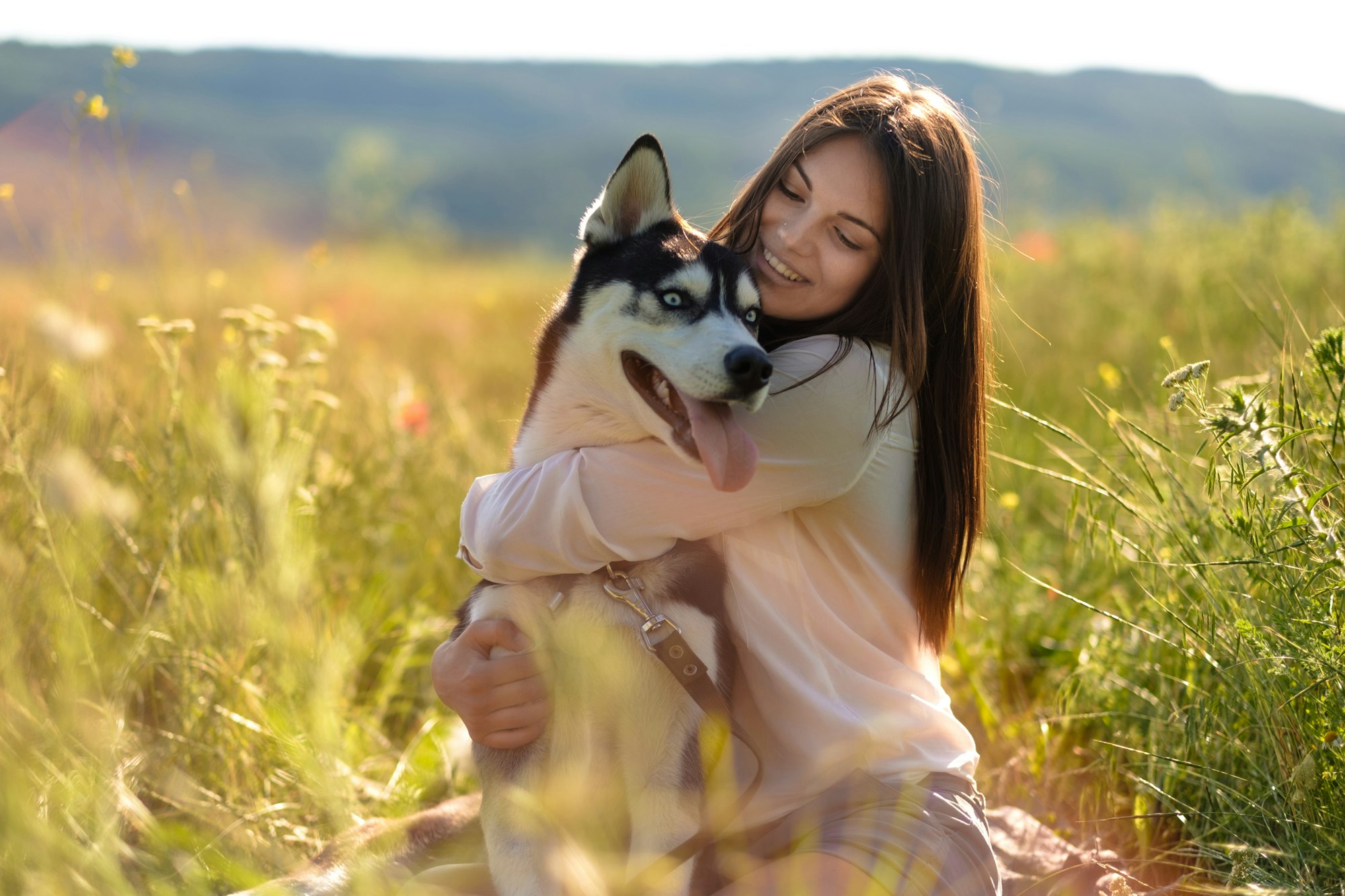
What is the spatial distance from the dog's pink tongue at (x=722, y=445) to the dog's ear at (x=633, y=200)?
64 centimetres

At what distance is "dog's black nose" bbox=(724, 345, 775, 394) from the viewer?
1911mm

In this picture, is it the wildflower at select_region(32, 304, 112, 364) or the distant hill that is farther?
the distant hill

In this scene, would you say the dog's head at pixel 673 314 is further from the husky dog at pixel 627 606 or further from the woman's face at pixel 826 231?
the woman's face at pixel 826 231

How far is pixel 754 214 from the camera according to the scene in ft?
8.48

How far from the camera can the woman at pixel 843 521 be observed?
2016mm

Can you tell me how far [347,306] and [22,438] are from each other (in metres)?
Answer: 9.23

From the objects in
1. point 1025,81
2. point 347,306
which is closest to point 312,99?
point 1025,81


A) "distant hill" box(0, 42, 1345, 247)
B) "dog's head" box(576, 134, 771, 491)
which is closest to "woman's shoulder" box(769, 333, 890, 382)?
"dog's head" box(576, 134, 771, 491)

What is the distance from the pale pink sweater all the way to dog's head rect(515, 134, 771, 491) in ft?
0.31

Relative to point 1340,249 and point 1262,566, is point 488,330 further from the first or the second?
point 1262,566

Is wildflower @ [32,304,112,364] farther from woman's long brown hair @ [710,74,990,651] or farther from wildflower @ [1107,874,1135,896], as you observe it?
wildflower @ [1107,874,1135,896]

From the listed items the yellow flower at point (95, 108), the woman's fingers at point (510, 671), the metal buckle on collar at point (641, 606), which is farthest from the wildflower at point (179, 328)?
the metal buckle on collar at point (641, 606)

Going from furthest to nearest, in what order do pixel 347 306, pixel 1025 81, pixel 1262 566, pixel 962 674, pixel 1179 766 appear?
pixel 1025 81 → pixel 347 306 → pixel 962 674 → pixel 1179 766 → pixel 1262 566

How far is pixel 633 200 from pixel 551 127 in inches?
5802
